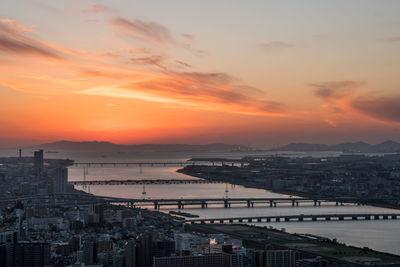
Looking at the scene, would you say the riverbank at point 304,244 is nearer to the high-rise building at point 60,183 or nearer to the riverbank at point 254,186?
the riverbank at point 254,186

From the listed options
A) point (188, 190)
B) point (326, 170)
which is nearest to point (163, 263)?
point (188, 190)

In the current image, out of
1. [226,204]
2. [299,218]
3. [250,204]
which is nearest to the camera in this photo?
[299,218]

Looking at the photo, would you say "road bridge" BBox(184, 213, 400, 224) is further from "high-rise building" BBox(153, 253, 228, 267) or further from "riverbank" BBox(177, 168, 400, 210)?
"high-rise building" BBox(153, 253, 228, 267)

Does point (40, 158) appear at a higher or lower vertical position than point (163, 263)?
higher

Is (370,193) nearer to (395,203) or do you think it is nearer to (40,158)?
(395,203)

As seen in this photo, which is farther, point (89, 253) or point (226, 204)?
point (226, 204)

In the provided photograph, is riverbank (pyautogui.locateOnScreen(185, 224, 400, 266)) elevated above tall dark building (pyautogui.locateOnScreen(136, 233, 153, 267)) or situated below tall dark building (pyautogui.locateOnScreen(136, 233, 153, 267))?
below

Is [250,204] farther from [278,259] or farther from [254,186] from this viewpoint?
[278,259]

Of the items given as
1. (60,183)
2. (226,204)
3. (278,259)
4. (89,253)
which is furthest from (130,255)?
(60,183)

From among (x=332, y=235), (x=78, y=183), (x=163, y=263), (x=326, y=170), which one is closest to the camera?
(x=163, y=263)

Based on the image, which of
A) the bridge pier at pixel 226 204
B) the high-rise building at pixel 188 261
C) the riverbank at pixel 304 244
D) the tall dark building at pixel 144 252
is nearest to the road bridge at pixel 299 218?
the riverbank at pixel 304 244

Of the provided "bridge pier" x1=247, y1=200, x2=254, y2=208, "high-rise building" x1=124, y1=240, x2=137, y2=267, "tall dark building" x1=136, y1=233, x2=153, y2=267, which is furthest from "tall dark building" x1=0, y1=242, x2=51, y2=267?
"bridge pier" x1=247, y1=200, x2=254, y2=208
